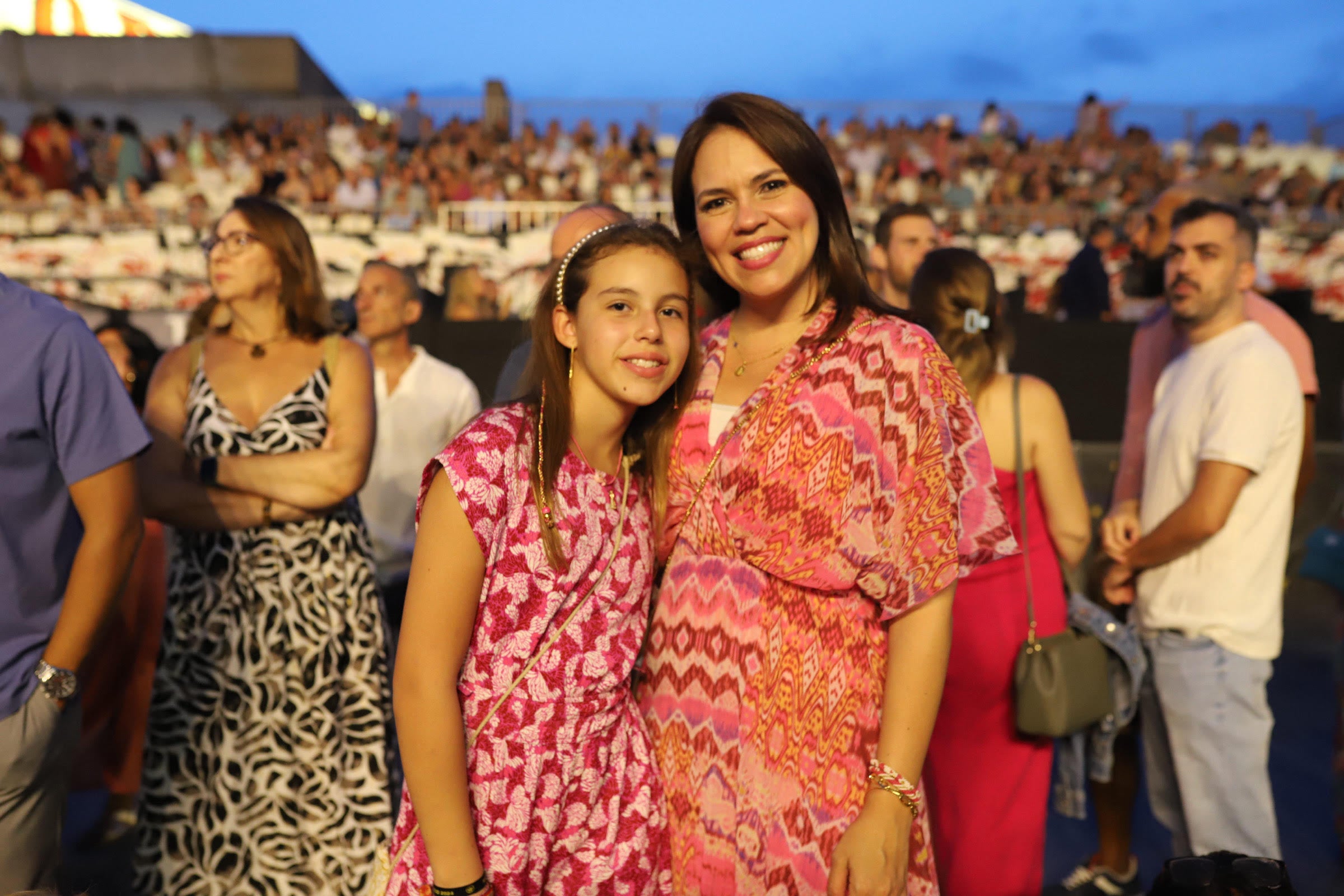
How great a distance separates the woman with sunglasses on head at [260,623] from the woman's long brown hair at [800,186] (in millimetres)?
1285

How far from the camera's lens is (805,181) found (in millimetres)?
1718

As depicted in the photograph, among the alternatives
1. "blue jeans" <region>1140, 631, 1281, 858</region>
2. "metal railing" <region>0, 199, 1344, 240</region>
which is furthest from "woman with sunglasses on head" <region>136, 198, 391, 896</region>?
"metal railing" <region>0, 199, 1344, 240</region>

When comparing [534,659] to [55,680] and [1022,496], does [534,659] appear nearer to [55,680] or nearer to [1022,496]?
[55,680]

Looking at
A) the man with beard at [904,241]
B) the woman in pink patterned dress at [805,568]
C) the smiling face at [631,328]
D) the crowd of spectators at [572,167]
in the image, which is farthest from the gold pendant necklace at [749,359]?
the crowd of spectators at [572,167]

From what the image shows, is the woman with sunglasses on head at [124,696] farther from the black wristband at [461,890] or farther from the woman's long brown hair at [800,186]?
the woman's long brown hair at [800,186]

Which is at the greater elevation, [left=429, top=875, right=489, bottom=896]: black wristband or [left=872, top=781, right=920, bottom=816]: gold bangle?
[left=872, top=781, right=920, bottom=816]: gold bangle

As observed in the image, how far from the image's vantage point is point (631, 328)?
1.65m

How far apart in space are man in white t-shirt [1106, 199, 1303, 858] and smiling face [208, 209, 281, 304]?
2.56 metres

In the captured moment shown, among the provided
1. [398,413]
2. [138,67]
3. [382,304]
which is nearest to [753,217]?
[398,413]

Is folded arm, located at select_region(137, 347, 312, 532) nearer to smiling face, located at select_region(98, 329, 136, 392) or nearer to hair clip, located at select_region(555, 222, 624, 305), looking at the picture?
hair clip, located at select_region(555, 222, 624, 305)

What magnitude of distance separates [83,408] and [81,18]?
3711 cm

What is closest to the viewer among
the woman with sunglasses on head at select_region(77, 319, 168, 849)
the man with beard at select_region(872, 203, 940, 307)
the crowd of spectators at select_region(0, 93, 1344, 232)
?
the woman with sunglasses on head at select_region(77, 319, 168, 849)

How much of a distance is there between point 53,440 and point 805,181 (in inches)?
60.2

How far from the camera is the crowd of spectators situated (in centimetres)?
1520
